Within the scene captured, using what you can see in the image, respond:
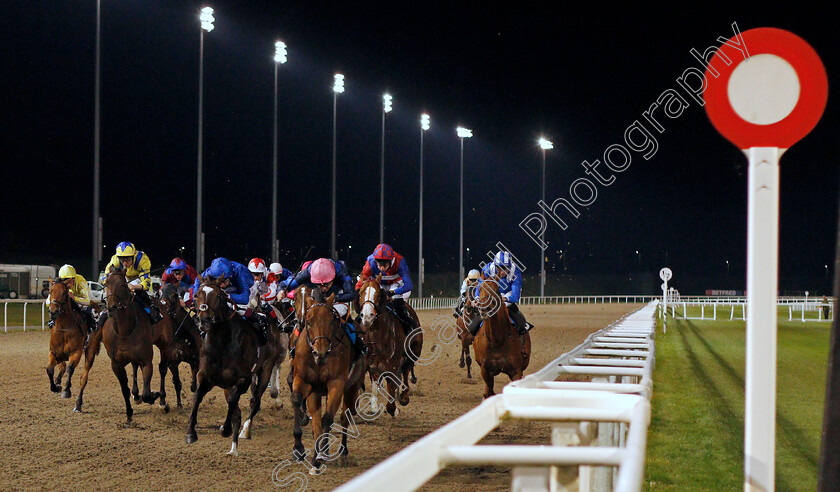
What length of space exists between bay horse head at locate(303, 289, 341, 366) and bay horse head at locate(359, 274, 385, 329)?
0.68 metres

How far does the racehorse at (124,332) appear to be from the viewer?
28.9ft

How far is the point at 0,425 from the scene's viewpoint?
800 centimetres

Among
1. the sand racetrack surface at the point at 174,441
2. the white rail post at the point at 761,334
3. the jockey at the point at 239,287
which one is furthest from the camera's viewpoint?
the jockey at the point at 239,287

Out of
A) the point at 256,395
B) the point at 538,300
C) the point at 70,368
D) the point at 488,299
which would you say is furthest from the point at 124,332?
the point at 538,300

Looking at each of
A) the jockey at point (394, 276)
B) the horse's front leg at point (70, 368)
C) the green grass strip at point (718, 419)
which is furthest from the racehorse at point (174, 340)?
the green grass strip at point (718, 419)

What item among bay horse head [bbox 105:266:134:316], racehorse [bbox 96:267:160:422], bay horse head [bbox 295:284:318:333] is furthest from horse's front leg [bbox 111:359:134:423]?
bay horse head [bbox 295:284:318:333]

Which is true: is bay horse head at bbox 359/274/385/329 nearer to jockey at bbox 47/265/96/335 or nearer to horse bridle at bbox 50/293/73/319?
horse bridle at bbox 50/293/73/319

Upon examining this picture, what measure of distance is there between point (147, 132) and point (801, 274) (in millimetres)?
56131

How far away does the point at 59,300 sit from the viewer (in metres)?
9.87

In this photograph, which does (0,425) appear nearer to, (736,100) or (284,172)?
(736,100)

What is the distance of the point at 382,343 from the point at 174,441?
87.2 inches

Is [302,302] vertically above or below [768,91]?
below

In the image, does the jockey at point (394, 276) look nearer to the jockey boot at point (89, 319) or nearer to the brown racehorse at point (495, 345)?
Result: the brown racehorse at point (495, 345)

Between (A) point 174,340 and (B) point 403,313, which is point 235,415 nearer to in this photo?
(B) point 403,313
